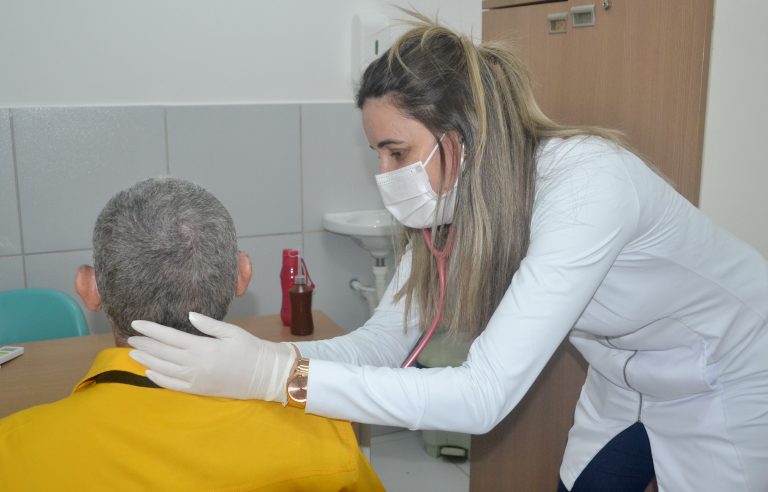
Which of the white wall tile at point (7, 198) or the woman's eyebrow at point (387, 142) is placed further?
the white wall tile at point (7, 198)

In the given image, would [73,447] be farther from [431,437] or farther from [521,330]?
[431,437]

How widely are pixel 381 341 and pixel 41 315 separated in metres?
1.16

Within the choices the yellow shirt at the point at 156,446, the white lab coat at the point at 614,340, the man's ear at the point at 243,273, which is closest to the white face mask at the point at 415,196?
the white lab coat at the point at 614,340

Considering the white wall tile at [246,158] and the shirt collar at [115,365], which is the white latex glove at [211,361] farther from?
the white wall tile at [246,158]

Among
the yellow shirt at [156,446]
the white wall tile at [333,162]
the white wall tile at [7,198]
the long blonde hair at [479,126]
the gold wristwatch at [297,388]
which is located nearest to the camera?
the yellow shirt at [156,446]

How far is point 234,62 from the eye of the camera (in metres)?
2.52

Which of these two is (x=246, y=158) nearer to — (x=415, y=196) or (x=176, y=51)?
(x=176, y=51)

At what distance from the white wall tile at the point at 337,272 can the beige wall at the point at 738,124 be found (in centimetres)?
155

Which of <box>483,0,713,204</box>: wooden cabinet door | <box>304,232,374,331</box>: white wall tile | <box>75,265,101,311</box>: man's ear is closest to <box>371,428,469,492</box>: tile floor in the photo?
<box>304,232,374,331</box>: white wall tile

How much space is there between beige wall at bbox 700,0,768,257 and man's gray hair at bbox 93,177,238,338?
996 millimetres

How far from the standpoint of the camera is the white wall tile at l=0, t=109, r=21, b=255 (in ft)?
7.36

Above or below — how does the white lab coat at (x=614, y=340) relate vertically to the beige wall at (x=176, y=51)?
below

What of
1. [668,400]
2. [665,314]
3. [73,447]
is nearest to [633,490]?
[668,400]

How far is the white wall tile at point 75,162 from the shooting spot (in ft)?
7.50
